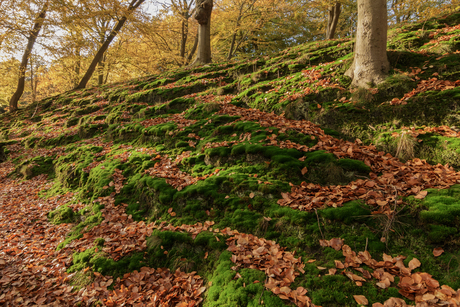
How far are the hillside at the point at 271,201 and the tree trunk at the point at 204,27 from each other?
219 inches

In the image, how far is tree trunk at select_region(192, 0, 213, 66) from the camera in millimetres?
11133

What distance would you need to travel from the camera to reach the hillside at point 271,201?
2496 millimetres

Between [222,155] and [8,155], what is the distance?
11.5 meters

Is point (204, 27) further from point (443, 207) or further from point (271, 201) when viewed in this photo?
point (443, 207)

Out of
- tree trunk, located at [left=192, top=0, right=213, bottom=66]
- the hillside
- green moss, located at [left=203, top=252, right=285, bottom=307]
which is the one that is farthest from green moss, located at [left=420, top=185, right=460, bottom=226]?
tree trunk, located at [left=192, top=0, right=213, bottom=66]

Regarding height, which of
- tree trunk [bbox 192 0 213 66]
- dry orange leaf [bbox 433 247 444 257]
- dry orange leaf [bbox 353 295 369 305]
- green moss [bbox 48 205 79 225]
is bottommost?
green moss [bbox 48 205 79 225]

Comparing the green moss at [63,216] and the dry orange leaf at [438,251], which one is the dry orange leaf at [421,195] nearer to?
the dry orange leaf at [438,251]

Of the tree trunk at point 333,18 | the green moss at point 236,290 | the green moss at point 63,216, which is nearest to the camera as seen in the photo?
the green moss at point 236,290

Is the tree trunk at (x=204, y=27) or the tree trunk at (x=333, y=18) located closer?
the tree trunk at (x=204, y=27)

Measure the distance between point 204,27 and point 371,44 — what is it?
29.4 ft

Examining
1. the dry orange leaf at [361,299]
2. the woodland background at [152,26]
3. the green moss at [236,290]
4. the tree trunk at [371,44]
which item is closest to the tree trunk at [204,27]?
the woodland background at [152,26]

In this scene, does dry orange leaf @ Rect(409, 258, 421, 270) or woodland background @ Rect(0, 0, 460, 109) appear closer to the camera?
dry orange leaf @ Rect(409, 258, 421, 270)

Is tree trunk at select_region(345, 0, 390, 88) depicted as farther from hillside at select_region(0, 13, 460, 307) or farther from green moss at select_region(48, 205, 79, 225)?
green moss at select_region(48, 205, 79, 225)

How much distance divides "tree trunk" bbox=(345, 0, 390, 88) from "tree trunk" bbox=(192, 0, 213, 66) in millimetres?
8203
